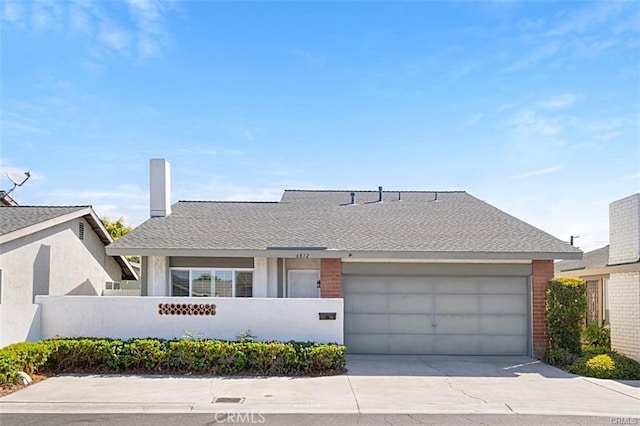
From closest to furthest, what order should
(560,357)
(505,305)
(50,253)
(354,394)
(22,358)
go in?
(354,394) < (22,358) < (560,357) < (505,305) < (50,253)

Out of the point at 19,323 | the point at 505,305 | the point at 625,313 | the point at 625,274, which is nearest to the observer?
the point at 19,323

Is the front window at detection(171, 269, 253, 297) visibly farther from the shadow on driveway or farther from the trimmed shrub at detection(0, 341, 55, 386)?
the trimmed shrub at detection(0, 341, 55, 386)

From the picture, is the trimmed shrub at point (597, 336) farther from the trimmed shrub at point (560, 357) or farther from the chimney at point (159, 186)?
the chimney at point (159, 186)

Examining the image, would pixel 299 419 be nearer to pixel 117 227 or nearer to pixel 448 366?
pixel 448 366

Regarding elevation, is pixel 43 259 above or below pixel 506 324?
above

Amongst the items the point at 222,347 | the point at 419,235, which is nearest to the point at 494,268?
the point at 419,235

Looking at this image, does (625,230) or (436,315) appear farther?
(436,315)

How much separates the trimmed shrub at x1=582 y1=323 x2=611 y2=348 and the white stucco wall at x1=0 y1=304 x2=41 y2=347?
15.8 meters

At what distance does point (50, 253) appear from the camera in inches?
636

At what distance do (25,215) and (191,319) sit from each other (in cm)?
615

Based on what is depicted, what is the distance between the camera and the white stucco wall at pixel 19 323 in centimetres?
1242

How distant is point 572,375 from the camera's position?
13.2m

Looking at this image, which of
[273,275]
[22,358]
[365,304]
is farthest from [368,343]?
[22,358]

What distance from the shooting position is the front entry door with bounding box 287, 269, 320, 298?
1666 centimetres
